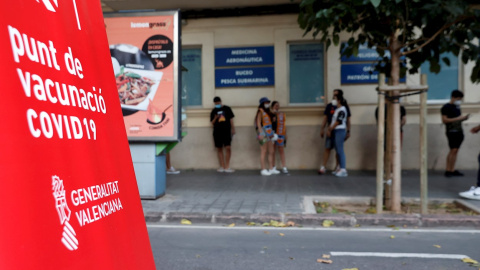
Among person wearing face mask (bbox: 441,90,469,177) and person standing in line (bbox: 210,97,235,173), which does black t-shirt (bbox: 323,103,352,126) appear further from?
person standing in line (bbox: 210,97,235,173)

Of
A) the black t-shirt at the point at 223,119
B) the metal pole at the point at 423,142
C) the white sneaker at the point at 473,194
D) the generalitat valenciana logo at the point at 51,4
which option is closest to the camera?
the generalitat valenciana logo at the point at 51,4

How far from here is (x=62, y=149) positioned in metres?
1.38

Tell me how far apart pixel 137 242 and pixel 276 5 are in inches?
384

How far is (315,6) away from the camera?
19.1 ft

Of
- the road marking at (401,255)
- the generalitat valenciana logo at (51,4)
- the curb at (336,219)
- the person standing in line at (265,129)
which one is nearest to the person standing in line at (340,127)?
the person standing in line at (265,129)

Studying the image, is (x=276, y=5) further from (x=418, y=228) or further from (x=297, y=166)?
(x=418, y=228)

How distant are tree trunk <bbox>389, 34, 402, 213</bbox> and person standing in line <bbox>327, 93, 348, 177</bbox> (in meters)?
3.16

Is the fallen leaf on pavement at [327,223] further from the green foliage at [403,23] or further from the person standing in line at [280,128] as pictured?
the person standing in line at [280,128]

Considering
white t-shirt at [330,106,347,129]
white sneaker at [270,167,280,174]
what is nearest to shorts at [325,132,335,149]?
white t-shirt at [330,106,347,129]

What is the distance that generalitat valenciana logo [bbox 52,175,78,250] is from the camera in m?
1.30

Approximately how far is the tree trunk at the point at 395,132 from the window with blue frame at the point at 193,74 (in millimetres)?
6325

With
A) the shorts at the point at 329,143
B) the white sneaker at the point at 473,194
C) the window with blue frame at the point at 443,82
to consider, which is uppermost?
the window with blue frame at the point at 443,82

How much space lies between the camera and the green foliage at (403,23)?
5.12 metres

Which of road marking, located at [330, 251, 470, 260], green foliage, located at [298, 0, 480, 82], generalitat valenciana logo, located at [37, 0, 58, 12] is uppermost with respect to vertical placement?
green foliage, located at [298, 0, 480, 82]
